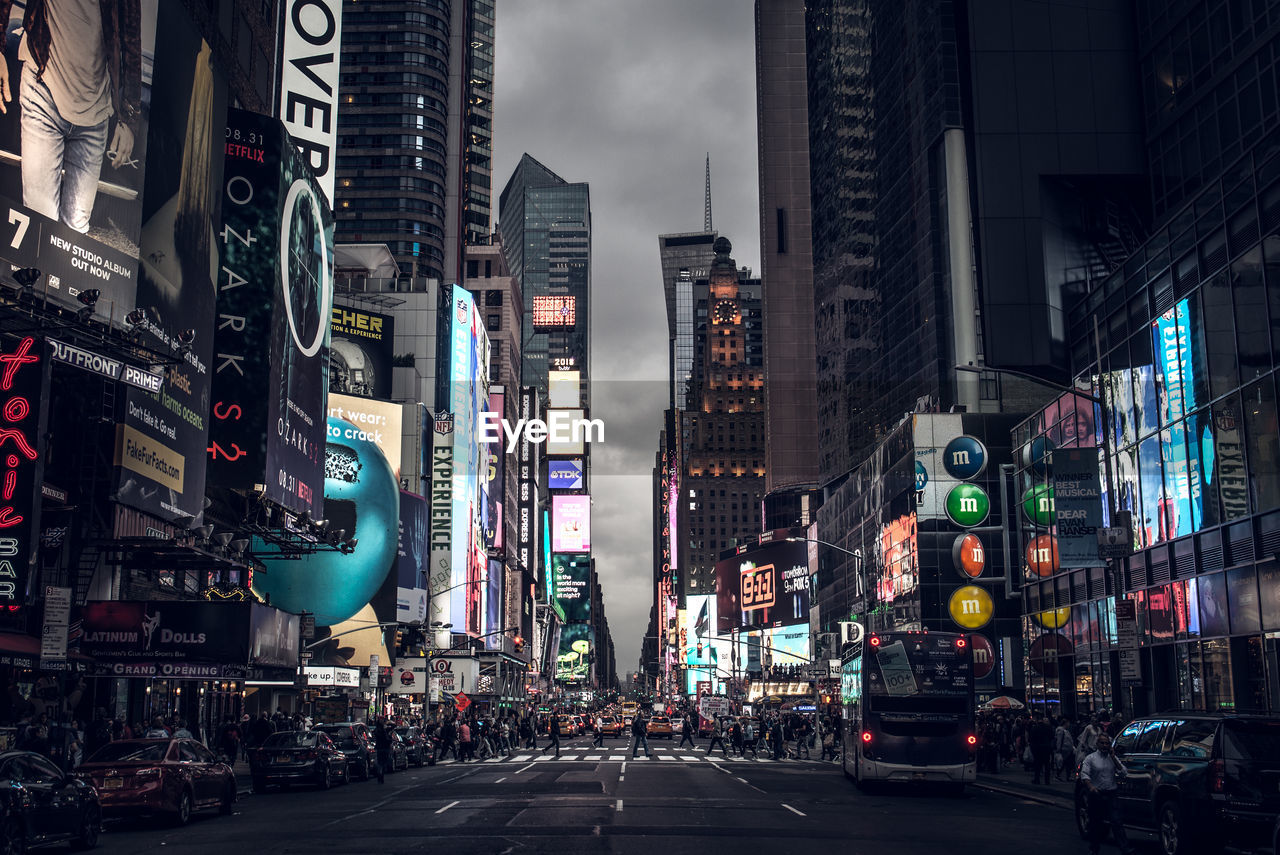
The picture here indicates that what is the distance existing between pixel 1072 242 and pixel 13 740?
148 feet

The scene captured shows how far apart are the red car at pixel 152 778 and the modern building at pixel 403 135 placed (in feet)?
386

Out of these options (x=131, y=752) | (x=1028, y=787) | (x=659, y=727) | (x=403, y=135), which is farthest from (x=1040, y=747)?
(x=403, y=135)

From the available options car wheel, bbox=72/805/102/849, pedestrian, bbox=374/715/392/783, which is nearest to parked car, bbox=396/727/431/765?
pedestrian, bbox=374/715/392/783

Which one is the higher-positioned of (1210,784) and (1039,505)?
(1039,505)

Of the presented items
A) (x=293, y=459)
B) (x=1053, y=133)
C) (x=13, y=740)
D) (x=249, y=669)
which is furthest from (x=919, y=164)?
(x=13, y=740)

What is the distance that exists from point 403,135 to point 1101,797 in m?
134

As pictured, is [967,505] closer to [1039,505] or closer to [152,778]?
[1039,505]

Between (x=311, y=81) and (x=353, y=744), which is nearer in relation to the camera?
(x=353, y=744)

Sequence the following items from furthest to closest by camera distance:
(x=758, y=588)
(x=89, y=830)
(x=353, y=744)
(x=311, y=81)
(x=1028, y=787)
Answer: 1. (x=758, y=588)
2. (x=311, y=81)
3. (x=353, y=744)
4. (x=1028, y=787)
5. (x=89, y=830)

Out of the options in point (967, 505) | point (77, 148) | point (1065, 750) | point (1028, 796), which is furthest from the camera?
point (967, 505)

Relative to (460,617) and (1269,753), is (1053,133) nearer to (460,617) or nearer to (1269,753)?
(1269,753)

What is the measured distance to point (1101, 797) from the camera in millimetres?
17172

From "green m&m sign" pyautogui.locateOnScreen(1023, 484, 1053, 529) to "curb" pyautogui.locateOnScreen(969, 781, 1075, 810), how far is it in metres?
14.5

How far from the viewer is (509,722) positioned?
68875 mm
